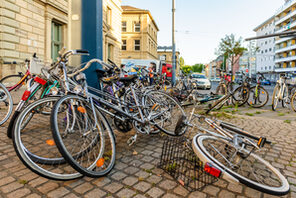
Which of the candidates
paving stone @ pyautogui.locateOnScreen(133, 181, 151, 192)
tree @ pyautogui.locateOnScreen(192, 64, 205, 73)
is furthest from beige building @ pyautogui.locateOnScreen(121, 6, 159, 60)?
tree @ pyautogui.locateOnScreen(192, 64, 205, 73)

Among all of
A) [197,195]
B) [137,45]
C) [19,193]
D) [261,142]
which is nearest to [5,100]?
[19,193]

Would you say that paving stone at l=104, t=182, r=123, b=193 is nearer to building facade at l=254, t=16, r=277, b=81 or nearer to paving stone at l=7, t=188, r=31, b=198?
paving stone at l=7, t=188, r=31, b=198

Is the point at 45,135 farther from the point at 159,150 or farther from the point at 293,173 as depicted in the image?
the point at 293,173

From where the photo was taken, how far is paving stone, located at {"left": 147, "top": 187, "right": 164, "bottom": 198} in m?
1.92

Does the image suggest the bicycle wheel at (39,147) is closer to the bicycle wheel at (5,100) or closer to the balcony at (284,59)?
the bicycle wheel at (5,100)

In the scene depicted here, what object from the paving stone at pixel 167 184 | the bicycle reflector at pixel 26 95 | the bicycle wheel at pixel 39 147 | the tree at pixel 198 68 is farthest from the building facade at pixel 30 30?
the tree at pixel 198 68

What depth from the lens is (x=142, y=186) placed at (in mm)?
2072

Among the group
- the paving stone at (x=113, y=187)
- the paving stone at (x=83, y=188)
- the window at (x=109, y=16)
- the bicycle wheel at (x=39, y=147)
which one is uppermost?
the window at (x=109, y=16)

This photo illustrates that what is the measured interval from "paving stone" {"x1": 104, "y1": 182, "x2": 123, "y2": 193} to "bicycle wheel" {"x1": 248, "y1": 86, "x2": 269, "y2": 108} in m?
6.67

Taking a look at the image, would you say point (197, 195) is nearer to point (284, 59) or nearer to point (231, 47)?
point (231, 47)

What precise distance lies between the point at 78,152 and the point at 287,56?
2711 inches

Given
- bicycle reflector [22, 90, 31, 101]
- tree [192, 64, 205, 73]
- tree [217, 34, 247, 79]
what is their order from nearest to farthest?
bicycle reflector [22, 90, 31, 101], tree [217, 34, 247, 79], tree [192, 64, 205, 73]

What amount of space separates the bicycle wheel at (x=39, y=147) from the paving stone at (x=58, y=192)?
0.12 m

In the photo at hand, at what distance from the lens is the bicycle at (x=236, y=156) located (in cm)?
168
